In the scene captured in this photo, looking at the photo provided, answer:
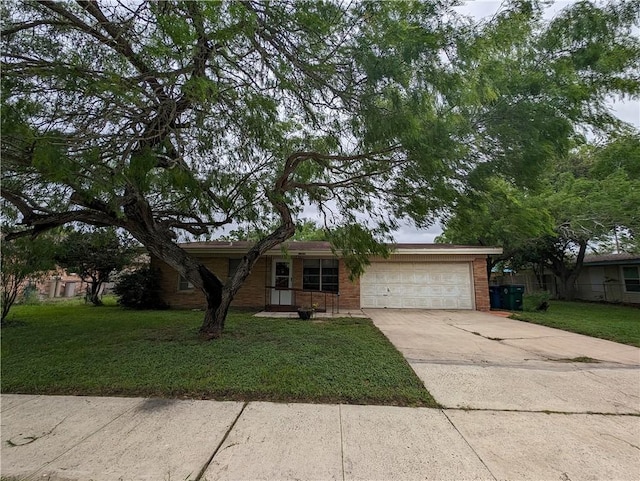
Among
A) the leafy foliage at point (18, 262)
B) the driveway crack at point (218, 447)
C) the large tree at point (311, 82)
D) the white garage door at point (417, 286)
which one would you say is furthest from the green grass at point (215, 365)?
the white garage door at point (417, 286)

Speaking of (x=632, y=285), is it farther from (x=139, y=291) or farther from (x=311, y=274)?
(x=139, y=291)

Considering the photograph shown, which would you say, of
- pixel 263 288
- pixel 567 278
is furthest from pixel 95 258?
pixel 567 278

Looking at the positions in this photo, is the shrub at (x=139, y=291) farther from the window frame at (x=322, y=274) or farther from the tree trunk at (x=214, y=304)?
the tree trunk at (x=214, y=304)

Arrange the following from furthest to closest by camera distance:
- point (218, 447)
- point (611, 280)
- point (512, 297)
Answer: point (611, 280)
point (512, 297)
point (218, 447)

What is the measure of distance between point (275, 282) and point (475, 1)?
11.7m

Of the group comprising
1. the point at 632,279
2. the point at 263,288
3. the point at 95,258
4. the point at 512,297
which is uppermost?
the point at 95,258

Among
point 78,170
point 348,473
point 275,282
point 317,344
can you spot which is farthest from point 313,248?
point 348,473

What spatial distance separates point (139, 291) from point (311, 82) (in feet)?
37.8

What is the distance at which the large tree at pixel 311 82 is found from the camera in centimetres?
382

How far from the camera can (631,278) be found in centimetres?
1811

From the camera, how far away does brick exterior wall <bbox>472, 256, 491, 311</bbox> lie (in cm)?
1356

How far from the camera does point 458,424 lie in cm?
335

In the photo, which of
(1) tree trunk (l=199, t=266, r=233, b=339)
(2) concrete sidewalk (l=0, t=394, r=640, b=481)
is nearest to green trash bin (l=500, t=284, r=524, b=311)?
(2) concrete sidewalk (l=0, t=394, r=640, b=481)

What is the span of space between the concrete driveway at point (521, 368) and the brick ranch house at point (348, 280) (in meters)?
4.74
